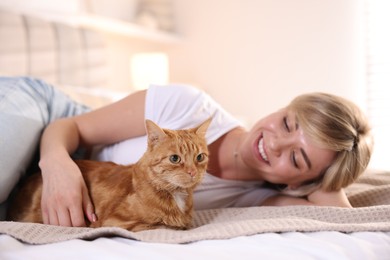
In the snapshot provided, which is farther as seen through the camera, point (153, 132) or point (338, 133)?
point (338, 133)

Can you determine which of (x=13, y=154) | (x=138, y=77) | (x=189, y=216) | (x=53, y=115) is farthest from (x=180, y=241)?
(x=138, y=77)

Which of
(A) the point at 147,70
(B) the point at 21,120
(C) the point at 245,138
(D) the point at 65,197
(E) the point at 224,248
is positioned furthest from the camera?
(A) the point at 147,70

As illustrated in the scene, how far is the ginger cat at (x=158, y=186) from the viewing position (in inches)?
39.3

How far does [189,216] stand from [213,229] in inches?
5.3

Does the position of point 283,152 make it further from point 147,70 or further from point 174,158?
point 147,70

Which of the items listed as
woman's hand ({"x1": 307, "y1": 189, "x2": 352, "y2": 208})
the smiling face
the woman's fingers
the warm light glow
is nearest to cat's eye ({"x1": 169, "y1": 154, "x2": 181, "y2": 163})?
the woman's fingers

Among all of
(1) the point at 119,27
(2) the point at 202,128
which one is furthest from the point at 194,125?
(1) the point at 119,27

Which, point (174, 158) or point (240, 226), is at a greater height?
point (174, 158)

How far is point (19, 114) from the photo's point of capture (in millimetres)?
1271

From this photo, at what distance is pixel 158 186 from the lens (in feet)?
3.32

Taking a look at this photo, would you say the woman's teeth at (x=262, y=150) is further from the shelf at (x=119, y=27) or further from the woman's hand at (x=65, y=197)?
the shelf at (x=119, y=27)

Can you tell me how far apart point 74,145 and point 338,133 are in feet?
2.55

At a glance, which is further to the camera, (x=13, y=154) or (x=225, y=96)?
(x=225, y=96)

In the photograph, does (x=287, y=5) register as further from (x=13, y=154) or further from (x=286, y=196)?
(x=13, y=154)
